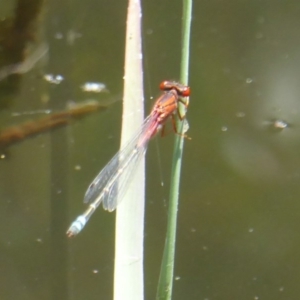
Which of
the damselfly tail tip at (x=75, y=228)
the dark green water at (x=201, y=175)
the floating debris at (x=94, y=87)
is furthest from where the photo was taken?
the floating debris at (x=94, y=87)

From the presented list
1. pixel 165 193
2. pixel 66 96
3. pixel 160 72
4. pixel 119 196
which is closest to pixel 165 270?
pixel 119 196

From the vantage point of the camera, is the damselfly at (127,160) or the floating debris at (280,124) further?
the floating debris at (280,124)

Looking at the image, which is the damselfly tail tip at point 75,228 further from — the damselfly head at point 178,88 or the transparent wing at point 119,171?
the damselfly head at point 178,88

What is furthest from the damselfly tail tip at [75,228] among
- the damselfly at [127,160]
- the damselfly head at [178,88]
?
the damselfly head at [178,88]

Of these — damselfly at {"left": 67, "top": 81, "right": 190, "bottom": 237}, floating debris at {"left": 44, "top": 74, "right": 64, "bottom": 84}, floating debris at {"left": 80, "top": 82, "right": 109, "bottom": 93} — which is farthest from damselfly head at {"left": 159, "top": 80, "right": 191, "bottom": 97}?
floating debris at {"left": 44, "top": 74, "right": 64, "bottom": 84}

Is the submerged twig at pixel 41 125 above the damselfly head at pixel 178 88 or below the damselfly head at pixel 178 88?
Answer: below

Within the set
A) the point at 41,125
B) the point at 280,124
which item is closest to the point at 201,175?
the point at 280,124

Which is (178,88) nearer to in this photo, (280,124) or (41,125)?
(280,124)

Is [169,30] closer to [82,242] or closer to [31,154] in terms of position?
[31,154]
